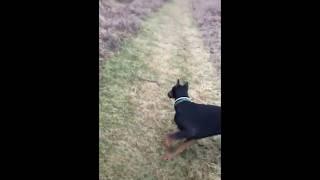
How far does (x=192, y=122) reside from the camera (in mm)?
3246

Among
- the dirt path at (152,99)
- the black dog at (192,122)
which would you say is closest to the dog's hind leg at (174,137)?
the black dog at (192,122)

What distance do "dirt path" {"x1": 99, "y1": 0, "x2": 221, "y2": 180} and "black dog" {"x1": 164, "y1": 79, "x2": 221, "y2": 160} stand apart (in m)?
0.22

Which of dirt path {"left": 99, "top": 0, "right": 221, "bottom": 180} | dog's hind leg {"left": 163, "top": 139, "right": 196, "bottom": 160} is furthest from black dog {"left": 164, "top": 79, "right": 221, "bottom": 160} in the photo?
dirt path {"left": 99, "top": 0, "right": 221, "bottom": 180}

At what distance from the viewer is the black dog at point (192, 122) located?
3.21 metres

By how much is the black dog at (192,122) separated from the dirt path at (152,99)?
0.73 ft

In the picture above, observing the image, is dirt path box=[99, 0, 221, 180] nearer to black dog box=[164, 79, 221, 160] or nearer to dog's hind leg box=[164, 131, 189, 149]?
dog's hind leg box=[164, 131, 189, 149]

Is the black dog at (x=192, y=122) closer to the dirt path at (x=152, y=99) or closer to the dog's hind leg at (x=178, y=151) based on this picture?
the dog's hind leg at (x=178, y=151)

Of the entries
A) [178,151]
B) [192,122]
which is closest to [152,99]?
[178,151]
